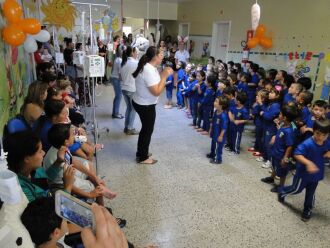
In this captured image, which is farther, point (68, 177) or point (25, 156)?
point (68, 177)

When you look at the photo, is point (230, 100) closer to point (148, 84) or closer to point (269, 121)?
point (269, 121)

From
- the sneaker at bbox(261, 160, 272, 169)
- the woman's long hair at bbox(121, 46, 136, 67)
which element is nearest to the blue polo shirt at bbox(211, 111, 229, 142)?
the sneaker at bbox(261, 160, 272, 169)

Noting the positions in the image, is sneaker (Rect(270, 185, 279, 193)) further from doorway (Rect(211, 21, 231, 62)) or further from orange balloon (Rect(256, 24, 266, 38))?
doorway (Rect(211, 21, 231, 62))

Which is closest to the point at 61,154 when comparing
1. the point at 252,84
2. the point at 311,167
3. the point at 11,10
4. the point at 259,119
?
the point at 11,10

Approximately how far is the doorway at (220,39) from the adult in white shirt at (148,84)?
510cm

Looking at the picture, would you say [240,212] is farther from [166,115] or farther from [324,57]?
[324,57]

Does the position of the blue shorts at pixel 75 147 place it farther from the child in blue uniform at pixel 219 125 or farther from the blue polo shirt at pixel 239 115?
the blue polo shirt at pixel 239 115

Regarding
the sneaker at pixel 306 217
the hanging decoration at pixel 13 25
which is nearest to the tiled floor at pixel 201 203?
the sneaker at pixel 306 217

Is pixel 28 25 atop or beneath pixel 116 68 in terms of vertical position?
atop

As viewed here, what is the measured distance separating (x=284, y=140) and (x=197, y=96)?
2.29 metres

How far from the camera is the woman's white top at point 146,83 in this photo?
9.34 feet

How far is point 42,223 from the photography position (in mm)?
1038

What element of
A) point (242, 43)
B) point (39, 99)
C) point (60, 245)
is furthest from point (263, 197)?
point (242, 43)

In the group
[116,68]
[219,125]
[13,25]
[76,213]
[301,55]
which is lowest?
[219,125]
